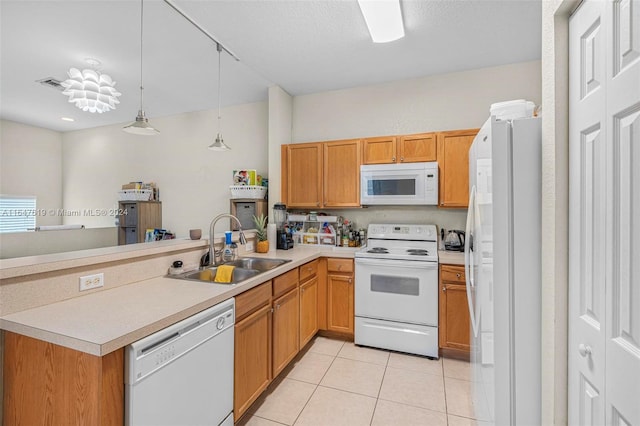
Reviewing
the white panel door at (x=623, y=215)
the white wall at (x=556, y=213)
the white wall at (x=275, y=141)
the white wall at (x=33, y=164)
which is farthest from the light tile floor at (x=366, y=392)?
the white wall at (x=33, y=164)

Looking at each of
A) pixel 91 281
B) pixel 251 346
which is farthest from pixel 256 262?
pixel 91 281

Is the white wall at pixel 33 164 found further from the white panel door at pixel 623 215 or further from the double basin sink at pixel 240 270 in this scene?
the white panel door at pixel 623 215

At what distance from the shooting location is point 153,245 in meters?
1.90

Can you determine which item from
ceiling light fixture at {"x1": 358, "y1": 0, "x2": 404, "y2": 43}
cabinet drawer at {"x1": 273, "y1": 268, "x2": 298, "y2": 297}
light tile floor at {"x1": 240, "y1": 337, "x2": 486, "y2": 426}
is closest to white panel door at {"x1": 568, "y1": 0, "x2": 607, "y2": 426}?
light tile floor at {"x1": 240, "y1": 337, "x2": 486, "y2": 426}

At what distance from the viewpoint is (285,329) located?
220 centimetres

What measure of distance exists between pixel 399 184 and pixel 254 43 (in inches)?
73.5

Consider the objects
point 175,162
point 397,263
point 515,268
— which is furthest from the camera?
point 175,162

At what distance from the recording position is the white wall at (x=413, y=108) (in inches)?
112

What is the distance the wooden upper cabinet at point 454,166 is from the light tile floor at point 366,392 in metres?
1.48

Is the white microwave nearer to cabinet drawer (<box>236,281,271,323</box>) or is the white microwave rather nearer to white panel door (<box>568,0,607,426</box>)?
cabinet drawer (<box>236,281,271,323</box>)

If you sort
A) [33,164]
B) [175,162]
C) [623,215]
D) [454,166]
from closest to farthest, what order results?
[623,215] < [454,166] < [175,162] < [33,164]

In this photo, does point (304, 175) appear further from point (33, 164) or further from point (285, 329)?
point (33, 164)

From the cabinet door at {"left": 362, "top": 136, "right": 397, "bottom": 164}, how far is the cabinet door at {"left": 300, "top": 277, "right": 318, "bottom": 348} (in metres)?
1.38

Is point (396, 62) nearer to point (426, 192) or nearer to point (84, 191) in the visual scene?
point (426, 192)
